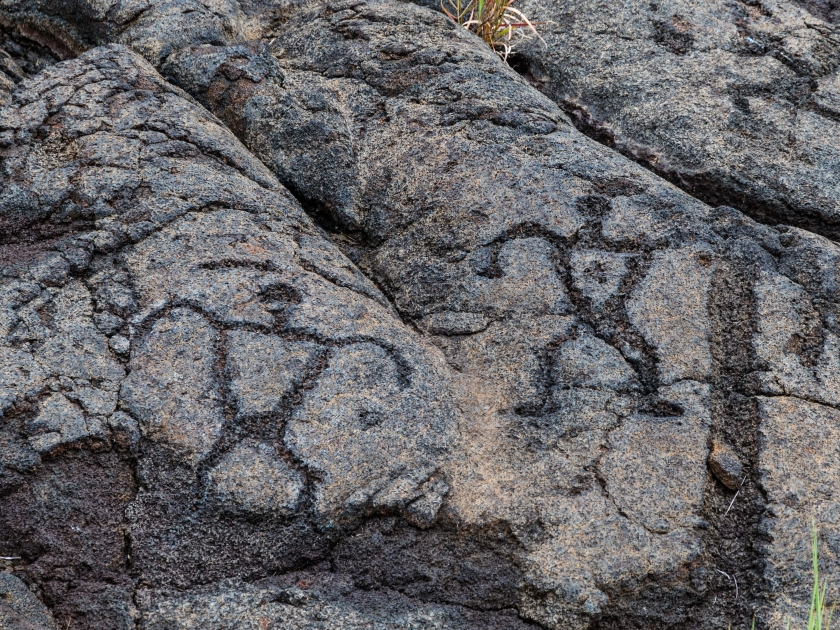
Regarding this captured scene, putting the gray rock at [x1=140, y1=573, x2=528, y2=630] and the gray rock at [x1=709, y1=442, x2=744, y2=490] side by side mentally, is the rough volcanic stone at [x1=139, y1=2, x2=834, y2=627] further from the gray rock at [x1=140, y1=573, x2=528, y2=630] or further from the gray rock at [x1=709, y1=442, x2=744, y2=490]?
the gray rock at [x1=140, y1=573, x2=528, y2=630]

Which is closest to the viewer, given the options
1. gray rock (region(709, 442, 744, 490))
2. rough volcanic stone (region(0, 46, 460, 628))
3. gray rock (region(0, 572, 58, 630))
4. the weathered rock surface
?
gray rock (region(0, 572, 58, 630))

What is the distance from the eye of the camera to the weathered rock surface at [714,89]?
2410 millimetres

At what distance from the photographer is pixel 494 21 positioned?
290cm

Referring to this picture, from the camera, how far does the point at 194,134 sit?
2.10 metres

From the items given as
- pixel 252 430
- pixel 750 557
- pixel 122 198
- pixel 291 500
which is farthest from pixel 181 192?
pixel 750 557

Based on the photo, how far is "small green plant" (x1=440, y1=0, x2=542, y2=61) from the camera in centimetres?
290

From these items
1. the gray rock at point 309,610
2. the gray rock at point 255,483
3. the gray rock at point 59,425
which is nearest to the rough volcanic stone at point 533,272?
the gray rock at point 309,610

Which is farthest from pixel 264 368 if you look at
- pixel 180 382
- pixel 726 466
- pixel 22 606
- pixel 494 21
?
pixel 494 21

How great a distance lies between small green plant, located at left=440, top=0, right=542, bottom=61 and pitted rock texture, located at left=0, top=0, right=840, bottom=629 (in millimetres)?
675

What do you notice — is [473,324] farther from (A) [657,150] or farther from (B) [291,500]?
(A) [657,150]

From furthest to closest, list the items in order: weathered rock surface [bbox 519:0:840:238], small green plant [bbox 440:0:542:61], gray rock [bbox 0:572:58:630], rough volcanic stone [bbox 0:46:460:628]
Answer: small green plant [bbox 440:0:542:61] → weathered rock surface [bbox 519:0:840:238] → rough volcanic stone [bbox 0:46:460:628] → gray rock [bbox 0:572:58:630]

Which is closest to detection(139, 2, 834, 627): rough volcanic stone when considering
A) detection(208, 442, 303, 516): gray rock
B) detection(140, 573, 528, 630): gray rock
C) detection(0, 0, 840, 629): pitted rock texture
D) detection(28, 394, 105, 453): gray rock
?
detection(0, 0, 840, 629): pitted rock texture

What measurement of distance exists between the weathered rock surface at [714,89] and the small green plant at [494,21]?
8 cm

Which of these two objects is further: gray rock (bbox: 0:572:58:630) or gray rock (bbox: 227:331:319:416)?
gray rock (bbox: 227:331:319:416)
